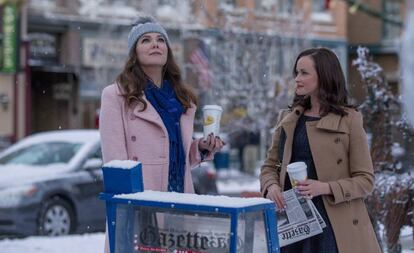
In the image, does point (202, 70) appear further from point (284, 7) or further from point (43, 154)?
point (284, 7)

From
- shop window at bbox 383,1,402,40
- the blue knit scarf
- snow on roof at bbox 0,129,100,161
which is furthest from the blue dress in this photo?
shop window at bbox 383,1,402,40

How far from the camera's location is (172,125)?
12.4 ft

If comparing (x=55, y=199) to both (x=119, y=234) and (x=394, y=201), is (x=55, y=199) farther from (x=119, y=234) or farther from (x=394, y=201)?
(x=119, y=234)

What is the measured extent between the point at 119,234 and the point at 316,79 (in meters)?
1.17

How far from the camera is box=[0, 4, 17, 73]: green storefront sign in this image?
73.5 feet

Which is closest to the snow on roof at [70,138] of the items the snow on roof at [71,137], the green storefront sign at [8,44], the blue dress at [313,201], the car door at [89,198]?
the snow on roof at [71,137]

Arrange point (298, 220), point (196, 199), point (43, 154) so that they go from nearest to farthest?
point (196, 199) < point (298, 220) < point (43, 154)

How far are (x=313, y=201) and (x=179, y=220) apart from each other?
86cm

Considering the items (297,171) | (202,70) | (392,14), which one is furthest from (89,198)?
(392,14)

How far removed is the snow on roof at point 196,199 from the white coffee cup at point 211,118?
1.97 ft

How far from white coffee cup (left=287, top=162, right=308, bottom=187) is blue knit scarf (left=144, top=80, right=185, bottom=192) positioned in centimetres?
50

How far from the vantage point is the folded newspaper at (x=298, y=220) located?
12.1 ft

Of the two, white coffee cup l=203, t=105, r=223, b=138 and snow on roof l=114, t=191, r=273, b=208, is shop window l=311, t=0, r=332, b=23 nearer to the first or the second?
white coffee cup l=203, t=105, r=223, b=138

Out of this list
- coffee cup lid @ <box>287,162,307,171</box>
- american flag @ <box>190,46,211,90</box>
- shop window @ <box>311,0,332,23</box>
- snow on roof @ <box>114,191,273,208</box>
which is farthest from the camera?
shop window @ <box>311,0,332,23</box>
